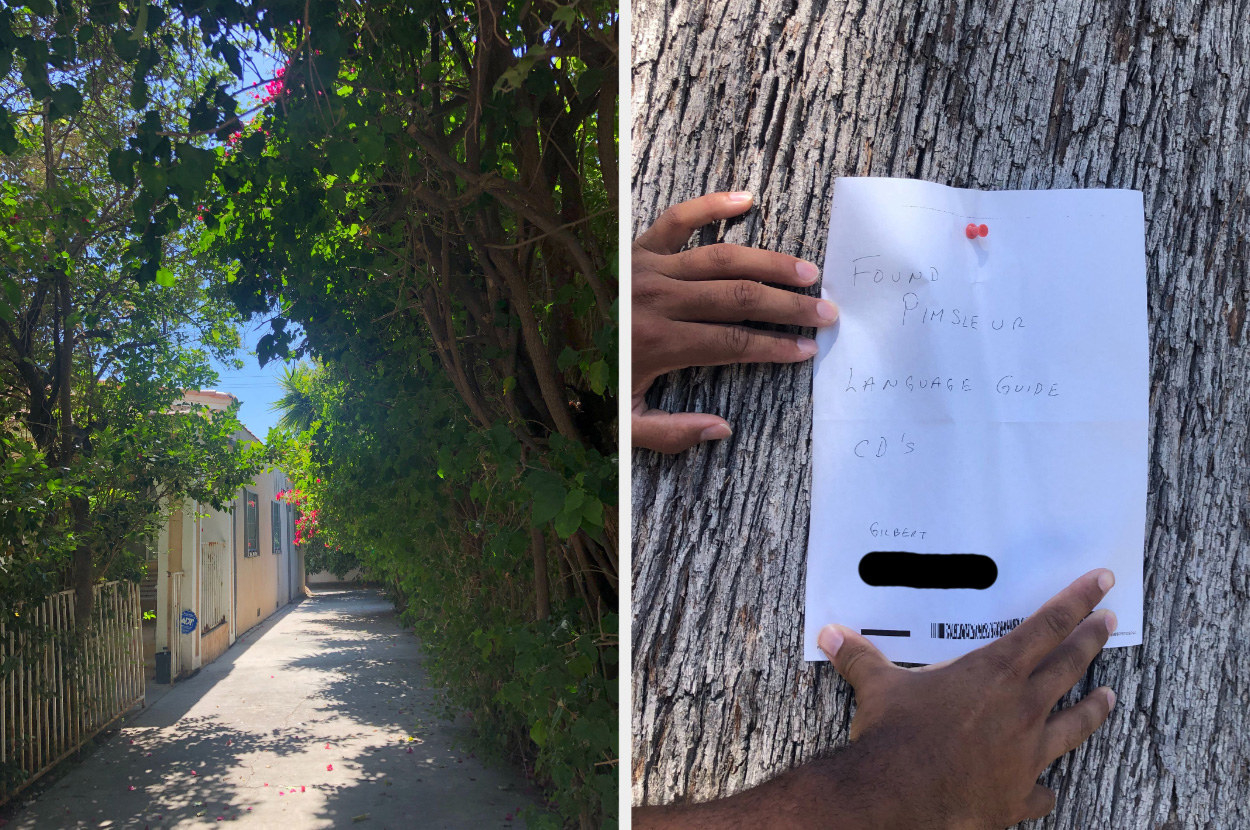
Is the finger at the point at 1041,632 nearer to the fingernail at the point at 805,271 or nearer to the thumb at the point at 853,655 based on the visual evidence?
the thumb at the point at 853,655

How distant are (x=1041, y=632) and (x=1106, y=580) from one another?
0.05 m

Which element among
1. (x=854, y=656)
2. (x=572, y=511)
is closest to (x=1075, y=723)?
(x=854, y=656)

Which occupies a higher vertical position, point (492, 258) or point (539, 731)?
point (492, 258)

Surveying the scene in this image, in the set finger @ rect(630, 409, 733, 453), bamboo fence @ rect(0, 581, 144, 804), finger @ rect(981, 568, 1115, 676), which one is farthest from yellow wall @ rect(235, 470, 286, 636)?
finger @ rect(981, 568, 1115, 676)

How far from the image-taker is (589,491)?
0.95 m

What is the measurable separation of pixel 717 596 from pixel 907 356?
0.18 m

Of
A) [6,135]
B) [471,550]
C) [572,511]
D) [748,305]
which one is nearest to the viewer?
[748,305]

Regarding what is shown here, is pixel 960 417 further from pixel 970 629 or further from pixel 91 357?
pixel 91 357

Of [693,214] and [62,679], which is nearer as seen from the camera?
[693,214]

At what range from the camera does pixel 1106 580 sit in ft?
1.54

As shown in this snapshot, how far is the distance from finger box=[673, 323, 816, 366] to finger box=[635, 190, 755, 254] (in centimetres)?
5

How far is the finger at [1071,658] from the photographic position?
460mm

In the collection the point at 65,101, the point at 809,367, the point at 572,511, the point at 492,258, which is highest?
the point at 65,101

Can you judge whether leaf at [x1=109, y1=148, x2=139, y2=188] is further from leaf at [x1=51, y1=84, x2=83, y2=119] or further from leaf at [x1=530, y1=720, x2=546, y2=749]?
leaf at [x1=530, y1=720, x2=546, y2=749]
